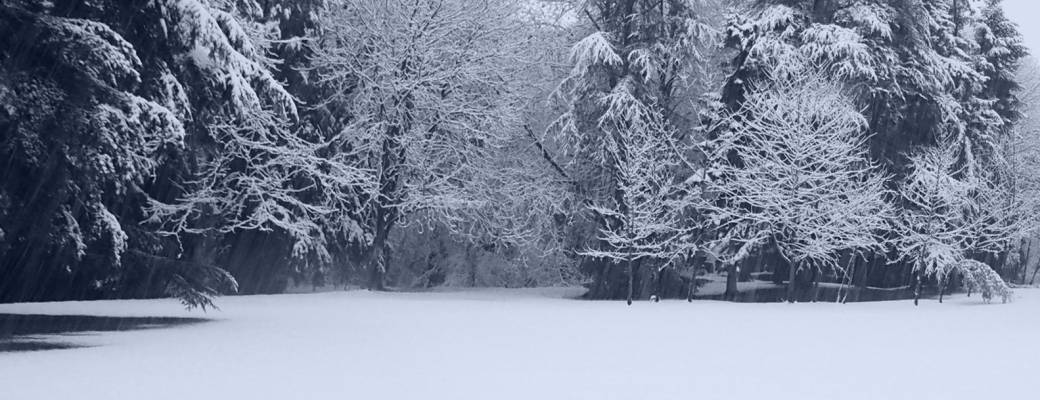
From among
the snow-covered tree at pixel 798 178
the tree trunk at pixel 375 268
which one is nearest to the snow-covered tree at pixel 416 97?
the tree trunk at pixel 375 268

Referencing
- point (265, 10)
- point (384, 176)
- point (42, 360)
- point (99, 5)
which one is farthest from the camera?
point (384, 176)

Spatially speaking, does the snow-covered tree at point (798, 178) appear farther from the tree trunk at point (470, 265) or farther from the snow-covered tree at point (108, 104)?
the snow-covered tree at point (108, 104)

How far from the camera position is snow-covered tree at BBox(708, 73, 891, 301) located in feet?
87.2

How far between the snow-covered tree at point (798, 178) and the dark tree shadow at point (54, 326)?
14.5 m

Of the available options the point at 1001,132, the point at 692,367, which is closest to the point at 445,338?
the point at 692,367

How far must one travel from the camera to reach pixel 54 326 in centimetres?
1605

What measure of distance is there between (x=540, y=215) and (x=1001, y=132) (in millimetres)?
18598

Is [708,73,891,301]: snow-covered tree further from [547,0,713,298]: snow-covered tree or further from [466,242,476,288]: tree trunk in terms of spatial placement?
[466,242,476,288]: tree trunk

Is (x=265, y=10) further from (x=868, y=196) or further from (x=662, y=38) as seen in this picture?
(x=868, y=196)

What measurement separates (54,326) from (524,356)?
7.64 meters

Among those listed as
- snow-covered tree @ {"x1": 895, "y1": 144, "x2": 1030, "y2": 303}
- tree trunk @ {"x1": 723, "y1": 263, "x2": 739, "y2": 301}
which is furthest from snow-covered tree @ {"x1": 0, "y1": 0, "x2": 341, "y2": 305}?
snow-covered tree @ {"x1": 895, "y1": 144, "x2": 1030, "y2": 303}

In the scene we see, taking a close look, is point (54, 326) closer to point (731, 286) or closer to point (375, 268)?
point (375, 268)

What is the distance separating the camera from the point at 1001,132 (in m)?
38.8

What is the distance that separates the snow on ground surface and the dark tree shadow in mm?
240
